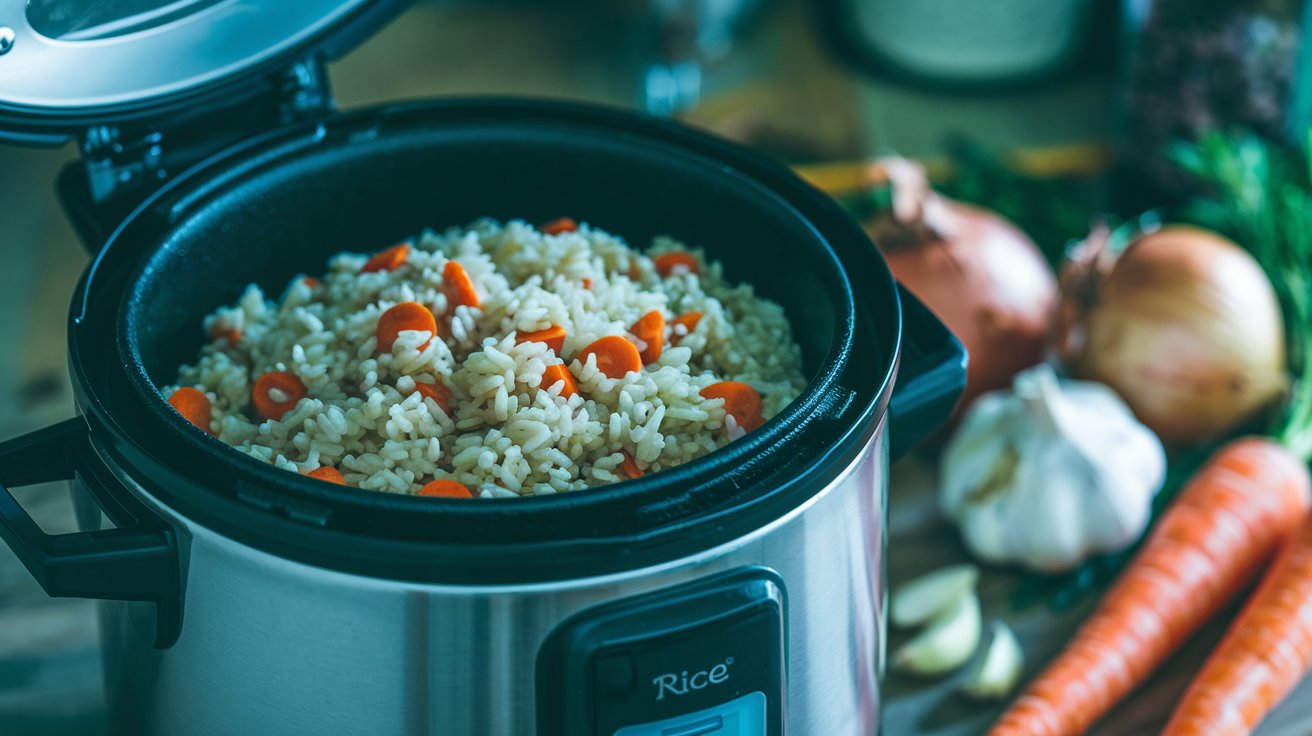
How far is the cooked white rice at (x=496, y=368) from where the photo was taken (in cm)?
115

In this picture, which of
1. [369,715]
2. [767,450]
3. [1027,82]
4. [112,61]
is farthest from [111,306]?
[1027,82]

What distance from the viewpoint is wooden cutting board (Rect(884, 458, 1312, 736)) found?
1.61 meters

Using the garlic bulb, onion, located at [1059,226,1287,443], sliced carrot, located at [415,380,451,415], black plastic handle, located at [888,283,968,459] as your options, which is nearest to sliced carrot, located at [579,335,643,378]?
sliced carrot, located at [415,380,451,415]

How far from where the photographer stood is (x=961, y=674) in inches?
65.1

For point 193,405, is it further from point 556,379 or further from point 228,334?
point 556,379

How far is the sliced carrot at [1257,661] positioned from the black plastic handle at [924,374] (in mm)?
572

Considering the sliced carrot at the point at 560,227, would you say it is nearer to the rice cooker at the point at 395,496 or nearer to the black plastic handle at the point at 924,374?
the rice cooker at the point at 395,496

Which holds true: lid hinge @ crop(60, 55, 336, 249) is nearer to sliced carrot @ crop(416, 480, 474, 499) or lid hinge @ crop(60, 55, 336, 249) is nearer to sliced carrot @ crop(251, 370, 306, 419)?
sliced carrot @ crop(251, 370, 306, 419)

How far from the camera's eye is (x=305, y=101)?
4.83 feet

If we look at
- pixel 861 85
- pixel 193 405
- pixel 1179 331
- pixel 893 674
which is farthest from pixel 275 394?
pixel 861 85

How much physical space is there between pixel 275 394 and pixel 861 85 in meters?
2.07

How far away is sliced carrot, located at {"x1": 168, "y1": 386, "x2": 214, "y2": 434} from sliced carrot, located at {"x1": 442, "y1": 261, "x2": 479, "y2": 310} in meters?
0.23

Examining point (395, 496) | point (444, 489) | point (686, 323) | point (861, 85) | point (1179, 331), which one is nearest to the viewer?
point (395, 496)

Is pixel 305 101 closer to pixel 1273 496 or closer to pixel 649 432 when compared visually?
pixel 649 432
